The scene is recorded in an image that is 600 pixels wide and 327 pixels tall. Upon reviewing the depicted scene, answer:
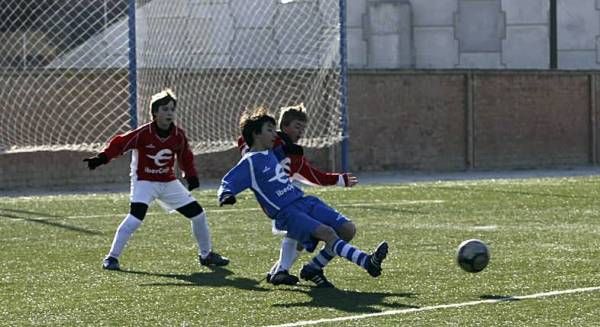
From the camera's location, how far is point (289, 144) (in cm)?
1008

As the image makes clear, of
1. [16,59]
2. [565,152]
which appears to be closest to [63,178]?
[16,59]

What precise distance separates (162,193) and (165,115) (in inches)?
25.6

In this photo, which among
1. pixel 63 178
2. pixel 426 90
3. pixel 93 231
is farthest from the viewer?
pixel 426 90

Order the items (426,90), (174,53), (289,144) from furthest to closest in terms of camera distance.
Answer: (426,90) < (174,53) < (289,144)

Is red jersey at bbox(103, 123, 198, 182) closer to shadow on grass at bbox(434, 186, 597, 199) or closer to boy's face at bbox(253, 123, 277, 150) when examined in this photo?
boy's face at bbox(253, 123, 277, 150)

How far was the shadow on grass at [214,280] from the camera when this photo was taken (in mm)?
9633

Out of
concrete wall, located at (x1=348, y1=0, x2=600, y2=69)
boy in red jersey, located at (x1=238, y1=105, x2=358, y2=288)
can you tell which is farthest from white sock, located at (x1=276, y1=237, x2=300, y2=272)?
concrete wall, located at (x1=348, y1=0, x2=600, y2=69)

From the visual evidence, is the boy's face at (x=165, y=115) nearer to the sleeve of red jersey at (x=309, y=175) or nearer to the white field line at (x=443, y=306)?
the sleeve of red jersey at (x=309, y=175)

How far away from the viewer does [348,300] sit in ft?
28.8

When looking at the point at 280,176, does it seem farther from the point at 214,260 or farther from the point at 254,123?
the point at 214,260

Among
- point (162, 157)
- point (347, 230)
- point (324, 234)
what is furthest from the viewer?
point (162, 157)

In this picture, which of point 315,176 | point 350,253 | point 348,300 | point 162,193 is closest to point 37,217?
point 162,193

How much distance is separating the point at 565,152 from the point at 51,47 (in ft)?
32.2

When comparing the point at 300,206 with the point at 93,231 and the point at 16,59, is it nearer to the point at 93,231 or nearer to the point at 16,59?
the point at 93,231
